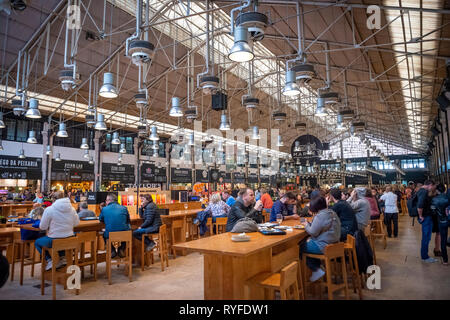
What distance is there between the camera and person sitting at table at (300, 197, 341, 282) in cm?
360

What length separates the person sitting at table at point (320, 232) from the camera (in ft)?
11.8

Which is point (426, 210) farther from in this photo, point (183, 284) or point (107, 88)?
point (107, 88)

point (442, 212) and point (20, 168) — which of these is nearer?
point (442, 212)

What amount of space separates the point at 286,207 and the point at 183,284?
2540 millimetres

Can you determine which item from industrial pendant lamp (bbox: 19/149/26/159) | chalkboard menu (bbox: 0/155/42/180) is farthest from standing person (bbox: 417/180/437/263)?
chalkboard menu (bbox: 0/155/42/180)

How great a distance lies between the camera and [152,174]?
78.6ft

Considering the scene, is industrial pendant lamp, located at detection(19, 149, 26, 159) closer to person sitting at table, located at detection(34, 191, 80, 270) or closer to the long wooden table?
person sitting at table, located at detection(34, 191, 80, 270)

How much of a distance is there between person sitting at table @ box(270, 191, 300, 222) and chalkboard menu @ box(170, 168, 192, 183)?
2021 centimetres

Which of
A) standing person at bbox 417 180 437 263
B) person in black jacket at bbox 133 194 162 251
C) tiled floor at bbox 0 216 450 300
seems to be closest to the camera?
tiled floor at bbox 0 216 450 300

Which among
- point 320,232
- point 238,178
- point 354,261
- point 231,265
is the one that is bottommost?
point 354,261

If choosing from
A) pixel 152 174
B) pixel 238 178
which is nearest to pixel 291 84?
pixel 152 174
